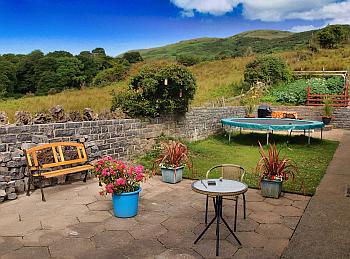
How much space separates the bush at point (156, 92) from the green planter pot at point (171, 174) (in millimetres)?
2823

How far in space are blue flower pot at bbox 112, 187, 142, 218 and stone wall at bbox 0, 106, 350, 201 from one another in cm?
192

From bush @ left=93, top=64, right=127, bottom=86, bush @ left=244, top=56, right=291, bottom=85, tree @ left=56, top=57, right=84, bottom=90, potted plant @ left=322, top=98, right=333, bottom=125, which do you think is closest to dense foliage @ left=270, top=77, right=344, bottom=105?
bush @ left=244, top=56, right=291, bottom=85

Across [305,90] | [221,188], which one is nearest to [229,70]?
[305,90]

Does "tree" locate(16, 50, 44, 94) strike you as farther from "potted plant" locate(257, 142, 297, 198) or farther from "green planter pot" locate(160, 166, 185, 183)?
"potted plant" locate(257, 142, 297, 198)

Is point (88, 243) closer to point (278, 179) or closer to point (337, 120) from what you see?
point (278, 179)

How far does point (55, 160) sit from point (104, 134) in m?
1.75

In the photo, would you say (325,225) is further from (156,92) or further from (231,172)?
(156,92)

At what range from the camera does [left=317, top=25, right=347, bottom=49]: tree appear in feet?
103

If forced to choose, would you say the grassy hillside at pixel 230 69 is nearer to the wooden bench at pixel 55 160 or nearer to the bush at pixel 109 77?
the bush at pixel 109 77

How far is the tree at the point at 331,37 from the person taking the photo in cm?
3153

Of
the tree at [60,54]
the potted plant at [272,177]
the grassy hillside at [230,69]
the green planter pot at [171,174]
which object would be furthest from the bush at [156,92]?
the tree at [60,54]

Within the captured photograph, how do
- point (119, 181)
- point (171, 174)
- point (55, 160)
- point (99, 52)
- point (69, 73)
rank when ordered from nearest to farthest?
1. point (119, 181)
2. point (55, 160)
3. point (171, 174)
4. point (69, 73)
5. point (99, 52)

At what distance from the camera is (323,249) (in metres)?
3.37

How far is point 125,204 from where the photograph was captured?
428 centimetres
